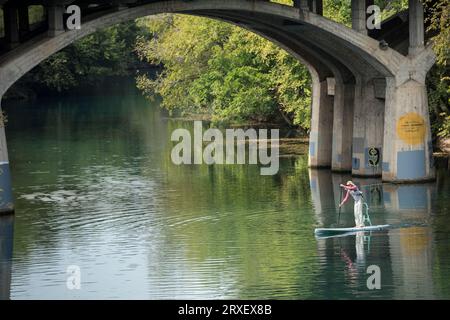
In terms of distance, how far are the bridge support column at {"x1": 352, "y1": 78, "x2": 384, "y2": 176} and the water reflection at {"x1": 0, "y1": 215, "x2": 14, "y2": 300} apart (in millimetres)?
14029

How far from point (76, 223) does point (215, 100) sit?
27.0 meters

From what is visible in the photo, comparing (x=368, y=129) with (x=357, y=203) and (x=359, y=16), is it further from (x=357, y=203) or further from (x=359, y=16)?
(x=357, y=203)

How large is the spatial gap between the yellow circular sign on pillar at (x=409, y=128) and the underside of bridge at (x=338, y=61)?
3 cm

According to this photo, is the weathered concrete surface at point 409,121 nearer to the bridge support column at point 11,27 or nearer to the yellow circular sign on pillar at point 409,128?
the yellow circular sign on pillar at point 409,128

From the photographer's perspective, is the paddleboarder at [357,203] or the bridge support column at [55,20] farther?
the bridge support column at [55,20]

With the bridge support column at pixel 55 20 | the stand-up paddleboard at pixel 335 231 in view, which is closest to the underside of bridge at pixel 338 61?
the bridge support column at pixel 55 20

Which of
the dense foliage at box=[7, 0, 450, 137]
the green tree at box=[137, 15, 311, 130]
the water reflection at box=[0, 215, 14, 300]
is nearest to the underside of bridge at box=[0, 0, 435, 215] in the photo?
the water reflection at box=[0, 215, 14, 300]

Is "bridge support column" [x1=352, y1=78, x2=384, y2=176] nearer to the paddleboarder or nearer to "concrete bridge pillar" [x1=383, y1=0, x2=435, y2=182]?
"concrete bridge pillar" [x1=383, y1=0, x2=435, y2=182]

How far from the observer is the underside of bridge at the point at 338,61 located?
130 ft

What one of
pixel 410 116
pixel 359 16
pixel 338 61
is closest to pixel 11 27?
pixel 359 16

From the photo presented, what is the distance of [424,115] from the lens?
46.1 meters

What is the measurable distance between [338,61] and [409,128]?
484cm
